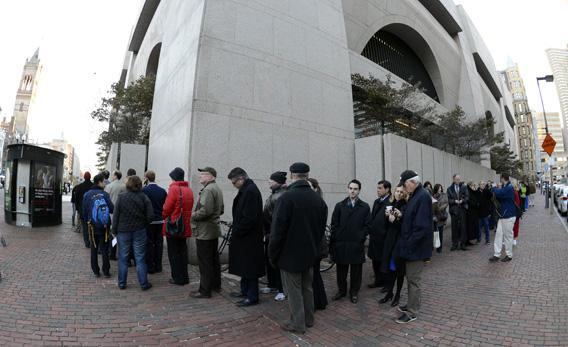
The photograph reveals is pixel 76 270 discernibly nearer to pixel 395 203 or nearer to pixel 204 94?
pixel 204 94

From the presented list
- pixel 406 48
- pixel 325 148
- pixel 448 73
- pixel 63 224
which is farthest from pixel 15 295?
pixel 448 73

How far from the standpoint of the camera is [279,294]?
5020mm

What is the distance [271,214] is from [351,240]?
49.2 inches

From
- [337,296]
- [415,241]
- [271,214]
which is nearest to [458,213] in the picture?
[337,296]

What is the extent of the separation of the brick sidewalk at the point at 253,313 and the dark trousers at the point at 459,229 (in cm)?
234

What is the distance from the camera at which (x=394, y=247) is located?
4.83 metres

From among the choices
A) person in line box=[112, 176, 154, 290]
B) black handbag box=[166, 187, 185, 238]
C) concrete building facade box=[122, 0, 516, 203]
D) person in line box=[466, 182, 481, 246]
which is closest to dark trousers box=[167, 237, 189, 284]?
black handbag box=[166, 187, 185, 238]

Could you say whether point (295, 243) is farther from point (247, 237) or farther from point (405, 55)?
point (405, 55)

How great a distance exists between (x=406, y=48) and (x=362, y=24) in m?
8.52

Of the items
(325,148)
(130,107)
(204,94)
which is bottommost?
(325,148)

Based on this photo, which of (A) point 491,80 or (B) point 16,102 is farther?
(B) point 16,102

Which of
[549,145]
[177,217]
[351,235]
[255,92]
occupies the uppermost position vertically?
[255,92]

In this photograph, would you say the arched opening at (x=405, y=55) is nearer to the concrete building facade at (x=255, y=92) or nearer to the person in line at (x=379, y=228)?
the concrete building facade at (x=255, y=92)

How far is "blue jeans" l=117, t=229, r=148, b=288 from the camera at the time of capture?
17.1ft
